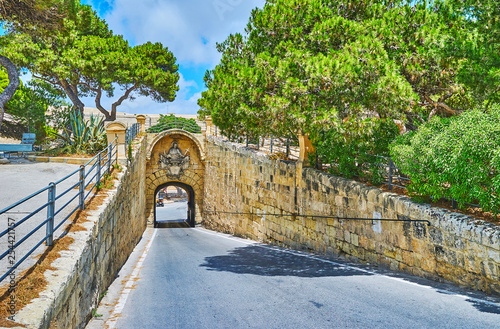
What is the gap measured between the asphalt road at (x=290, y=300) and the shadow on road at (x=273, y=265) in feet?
0.08

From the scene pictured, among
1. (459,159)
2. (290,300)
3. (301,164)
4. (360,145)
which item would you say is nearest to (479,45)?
(459,159)

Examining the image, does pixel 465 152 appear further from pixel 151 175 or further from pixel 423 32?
pixel 151 175

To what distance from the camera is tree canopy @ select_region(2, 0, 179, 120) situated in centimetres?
2255

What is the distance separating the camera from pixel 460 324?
4.57 metres

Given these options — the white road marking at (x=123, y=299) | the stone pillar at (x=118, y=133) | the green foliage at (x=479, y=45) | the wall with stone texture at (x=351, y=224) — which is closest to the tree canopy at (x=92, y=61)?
the stone pillar at (x=118, y=133)

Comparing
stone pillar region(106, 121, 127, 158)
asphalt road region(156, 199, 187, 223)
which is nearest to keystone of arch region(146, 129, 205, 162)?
stone pillar region(106, 121, 127, 158)

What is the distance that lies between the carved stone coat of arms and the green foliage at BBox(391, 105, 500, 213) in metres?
17.3

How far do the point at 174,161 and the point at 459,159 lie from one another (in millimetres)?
18962

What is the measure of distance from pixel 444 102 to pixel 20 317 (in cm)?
1117

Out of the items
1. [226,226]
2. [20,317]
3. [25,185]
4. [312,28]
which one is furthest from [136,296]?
[226,226]

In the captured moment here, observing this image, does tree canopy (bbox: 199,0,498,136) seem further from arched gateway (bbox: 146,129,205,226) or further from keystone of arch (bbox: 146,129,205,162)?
arched gateway (bbox: 146,129,205,226)

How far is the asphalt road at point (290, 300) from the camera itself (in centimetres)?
481

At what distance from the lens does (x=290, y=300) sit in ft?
18.7

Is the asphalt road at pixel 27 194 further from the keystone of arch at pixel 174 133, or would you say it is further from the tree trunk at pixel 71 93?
the tree trunk at pixel 71 93
